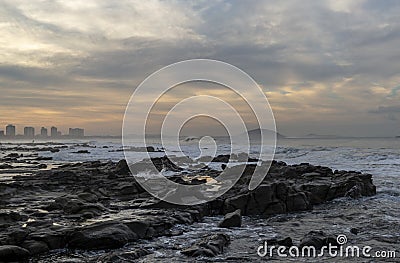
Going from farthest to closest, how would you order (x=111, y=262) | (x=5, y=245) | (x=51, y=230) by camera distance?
(x=51, y=230), (x=5, y=245), (x=111, y=262)

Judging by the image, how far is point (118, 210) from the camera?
46.0ft

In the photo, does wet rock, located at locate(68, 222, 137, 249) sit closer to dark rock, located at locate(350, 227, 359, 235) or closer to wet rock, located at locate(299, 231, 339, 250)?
wet rock, located at locate(299, 231, 339, 250)

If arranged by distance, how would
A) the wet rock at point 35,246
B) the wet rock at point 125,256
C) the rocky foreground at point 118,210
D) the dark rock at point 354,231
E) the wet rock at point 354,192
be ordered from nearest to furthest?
1. the wet rock at point 125,256
2. the wet rock at point 35,246
3. the rocky foreground at point 118,210
4. the dark rock at point 354,231
5. the wet rock at point 354,192

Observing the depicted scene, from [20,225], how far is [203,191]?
936 cm

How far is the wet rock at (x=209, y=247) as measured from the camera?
341 inches

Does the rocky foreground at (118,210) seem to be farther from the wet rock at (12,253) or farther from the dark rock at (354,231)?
the dark rock at (354,231)

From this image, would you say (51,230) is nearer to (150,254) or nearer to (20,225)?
(20,225)

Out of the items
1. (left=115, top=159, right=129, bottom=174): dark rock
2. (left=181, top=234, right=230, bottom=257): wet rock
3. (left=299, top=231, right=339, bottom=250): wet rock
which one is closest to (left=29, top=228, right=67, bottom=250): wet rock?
(left=181, top=234, right=230, bottom=257): wet rock

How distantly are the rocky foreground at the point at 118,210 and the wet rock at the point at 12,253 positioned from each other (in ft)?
0.07

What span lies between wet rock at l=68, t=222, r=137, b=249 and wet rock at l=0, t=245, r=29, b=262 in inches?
46.7

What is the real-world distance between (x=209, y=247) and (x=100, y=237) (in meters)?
2.82

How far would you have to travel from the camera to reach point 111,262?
7816 mm

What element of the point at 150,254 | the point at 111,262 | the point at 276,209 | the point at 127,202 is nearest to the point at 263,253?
the point at 150,254

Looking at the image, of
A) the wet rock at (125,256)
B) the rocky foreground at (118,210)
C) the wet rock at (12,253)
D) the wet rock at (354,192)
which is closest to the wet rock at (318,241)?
the rocky foreground at (118,210)
